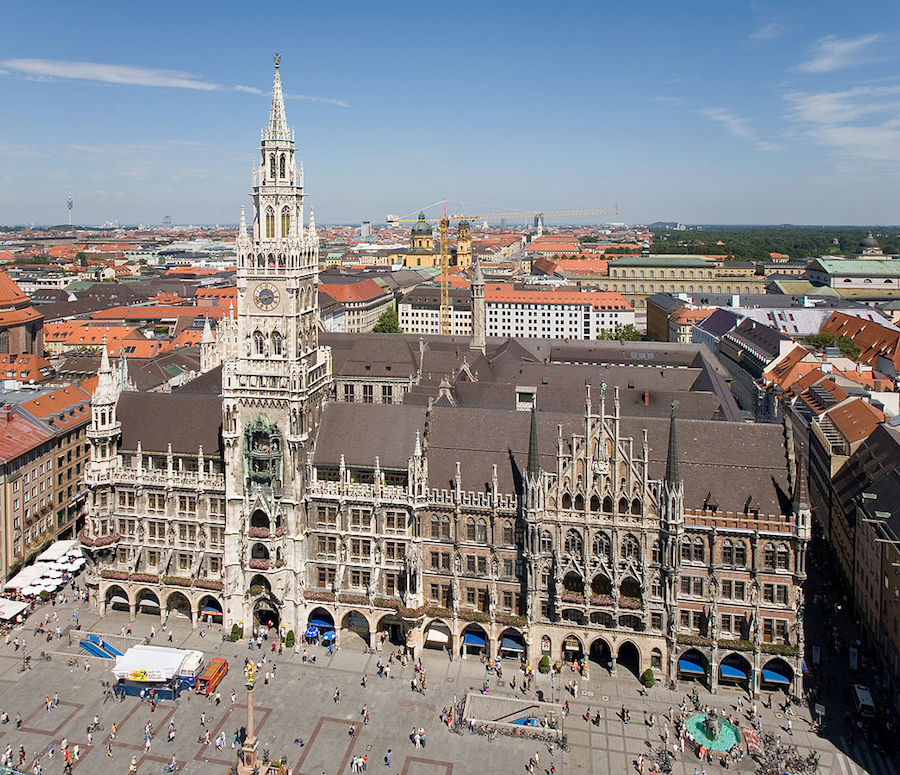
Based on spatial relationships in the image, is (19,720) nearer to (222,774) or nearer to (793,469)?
(222,774)

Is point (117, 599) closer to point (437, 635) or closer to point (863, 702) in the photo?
point (437, 635)

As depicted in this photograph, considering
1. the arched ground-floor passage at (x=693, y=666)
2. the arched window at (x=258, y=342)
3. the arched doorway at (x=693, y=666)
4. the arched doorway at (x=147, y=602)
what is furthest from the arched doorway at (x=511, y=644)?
the arched doorway at (x=147, y=602)

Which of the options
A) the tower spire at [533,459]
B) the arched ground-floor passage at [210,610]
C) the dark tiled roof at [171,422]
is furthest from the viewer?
the dark tiled roof at [171,422]

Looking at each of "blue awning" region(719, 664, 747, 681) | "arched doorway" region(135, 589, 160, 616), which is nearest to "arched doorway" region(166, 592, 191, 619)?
"arched doorway" region(135, 589, 160, 616)

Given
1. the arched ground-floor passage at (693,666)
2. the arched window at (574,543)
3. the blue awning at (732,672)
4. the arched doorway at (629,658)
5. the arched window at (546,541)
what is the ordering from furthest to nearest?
the arched doorway at (629,658)
the arched window at (546,541)
the arched window at (574,543)
the arched ground-floor passage at (693,666)
the blue awning at (732,672)

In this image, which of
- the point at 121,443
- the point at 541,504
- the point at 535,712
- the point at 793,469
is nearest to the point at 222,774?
the point at 535,712

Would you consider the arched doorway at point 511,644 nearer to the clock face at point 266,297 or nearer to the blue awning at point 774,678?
the blue awning at point 774,678
